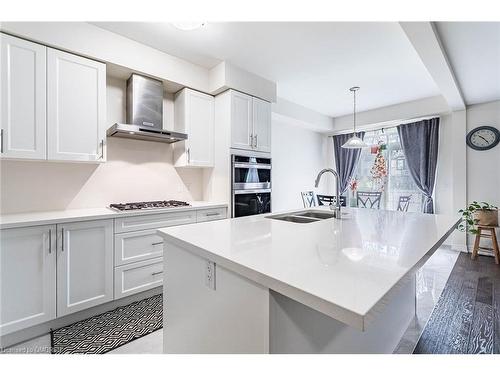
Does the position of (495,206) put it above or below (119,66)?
below

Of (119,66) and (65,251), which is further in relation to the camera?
(119,66)

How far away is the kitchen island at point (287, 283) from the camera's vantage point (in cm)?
72

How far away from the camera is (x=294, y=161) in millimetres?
5344

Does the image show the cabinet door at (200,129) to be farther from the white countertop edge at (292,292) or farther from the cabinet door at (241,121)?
the white countertop edge at (292,292)

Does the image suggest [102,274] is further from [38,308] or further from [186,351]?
[186,351]

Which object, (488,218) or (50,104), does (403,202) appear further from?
(50,104)

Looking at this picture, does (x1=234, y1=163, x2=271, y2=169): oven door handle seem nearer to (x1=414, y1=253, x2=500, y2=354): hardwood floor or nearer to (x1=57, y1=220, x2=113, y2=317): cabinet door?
(x1=57, y1=220, x2=113, y2=317): cabinet door

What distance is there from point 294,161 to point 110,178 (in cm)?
367

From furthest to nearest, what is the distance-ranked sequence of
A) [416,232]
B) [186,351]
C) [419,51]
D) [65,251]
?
[419,51] < [65,251] < [416,232] < [186,351]

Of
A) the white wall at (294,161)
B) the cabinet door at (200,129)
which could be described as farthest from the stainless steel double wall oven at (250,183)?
the white wall at (294,161)

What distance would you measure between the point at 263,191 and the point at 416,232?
2241 mm

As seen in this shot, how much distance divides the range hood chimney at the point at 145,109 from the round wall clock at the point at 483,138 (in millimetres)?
4581

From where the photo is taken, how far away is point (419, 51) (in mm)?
2283
